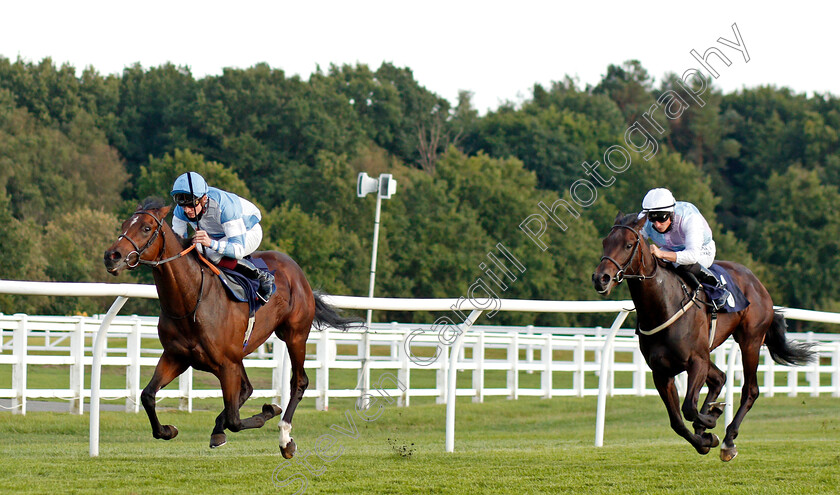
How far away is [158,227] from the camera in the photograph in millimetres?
5457

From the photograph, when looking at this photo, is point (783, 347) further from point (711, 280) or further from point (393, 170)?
point (393, 170)

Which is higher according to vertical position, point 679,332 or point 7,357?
point 679,332

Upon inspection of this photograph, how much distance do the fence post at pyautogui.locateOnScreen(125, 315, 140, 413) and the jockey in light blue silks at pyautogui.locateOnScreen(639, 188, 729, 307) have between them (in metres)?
5.54

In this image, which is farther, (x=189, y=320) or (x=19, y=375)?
(x=19, y=375)

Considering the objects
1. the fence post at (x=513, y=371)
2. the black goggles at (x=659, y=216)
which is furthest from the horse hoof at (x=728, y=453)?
the fence post at (x=513, y=371)

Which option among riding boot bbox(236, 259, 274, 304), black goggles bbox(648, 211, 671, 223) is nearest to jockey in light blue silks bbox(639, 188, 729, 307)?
black goggles bbox(648, 211, 671, 223)

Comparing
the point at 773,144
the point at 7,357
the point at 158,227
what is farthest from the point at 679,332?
the point at 773,144

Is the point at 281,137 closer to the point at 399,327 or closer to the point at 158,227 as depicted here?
the point at 399,327

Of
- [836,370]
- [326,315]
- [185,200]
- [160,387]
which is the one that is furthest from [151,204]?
[836,370]

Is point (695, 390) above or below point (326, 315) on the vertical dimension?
below

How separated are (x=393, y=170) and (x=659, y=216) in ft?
144

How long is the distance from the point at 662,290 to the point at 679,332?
0.94 ft

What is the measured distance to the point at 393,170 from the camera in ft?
166

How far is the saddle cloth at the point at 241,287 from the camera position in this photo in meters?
5.98
